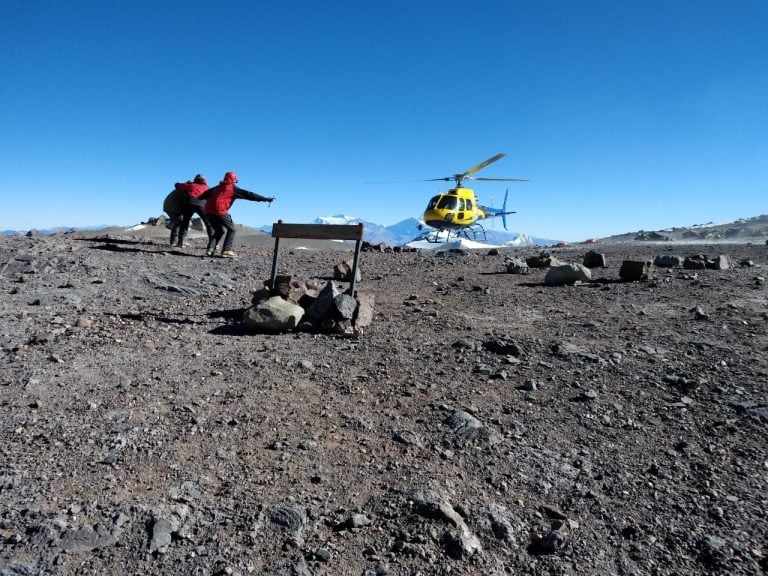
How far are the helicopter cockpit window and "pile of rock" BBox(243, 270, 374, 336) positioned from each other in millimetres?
25734

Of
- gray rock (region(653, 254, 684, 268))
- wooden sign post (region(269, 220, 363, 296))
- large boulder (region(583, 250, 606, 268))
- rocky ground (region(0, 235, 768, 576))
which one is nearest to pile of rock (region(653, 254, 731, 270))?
gray rock (region(653, 254, 684, 268))

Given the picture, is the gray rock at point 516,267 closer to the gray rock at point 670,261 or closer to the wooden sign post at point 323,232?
the gray rock at point 670,261

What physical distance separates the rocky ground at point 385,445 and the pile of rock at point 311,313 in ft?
0.80

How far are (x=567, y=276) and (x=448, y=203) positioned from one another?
73.5 ft

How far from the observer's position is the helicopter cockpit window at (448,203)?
104 ft

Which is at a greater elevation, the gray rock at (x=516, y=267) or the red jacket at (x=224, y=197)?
Answer: the red jacket at (x=224, y=197)

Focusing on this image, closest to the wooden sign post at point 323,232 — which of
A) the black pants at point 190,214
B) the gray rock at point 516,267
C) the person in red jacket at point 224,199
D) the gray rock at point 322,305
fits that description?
the gray rock at point 322,305

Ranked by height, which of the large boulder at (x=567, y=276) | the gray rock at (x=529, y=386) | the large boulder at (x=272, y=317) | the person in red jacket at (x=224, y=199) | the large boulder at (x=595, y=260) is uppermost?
the person in red jacket at (x=224, y=199)

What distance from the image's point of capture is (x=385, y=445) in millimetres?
3670

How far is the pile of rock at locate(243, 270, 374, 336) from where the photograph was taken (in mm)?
6441

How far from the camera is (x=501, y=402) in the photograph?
14.7 feet

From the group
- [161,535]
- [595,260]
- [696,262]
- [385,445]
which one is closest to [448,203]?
[595,260]

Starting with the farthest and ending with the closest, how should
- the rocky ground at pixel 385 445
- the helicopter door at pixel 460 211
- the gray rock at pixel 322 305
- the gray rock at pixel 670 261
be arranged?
the helicopter door at pixel 460 211, the gray rock at pixel 670 261, the gray rock at pixel 322 305, the rocky ground at pixel 385 445

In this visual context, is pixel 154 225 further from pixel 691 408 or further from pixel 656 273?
pixel 691 408
